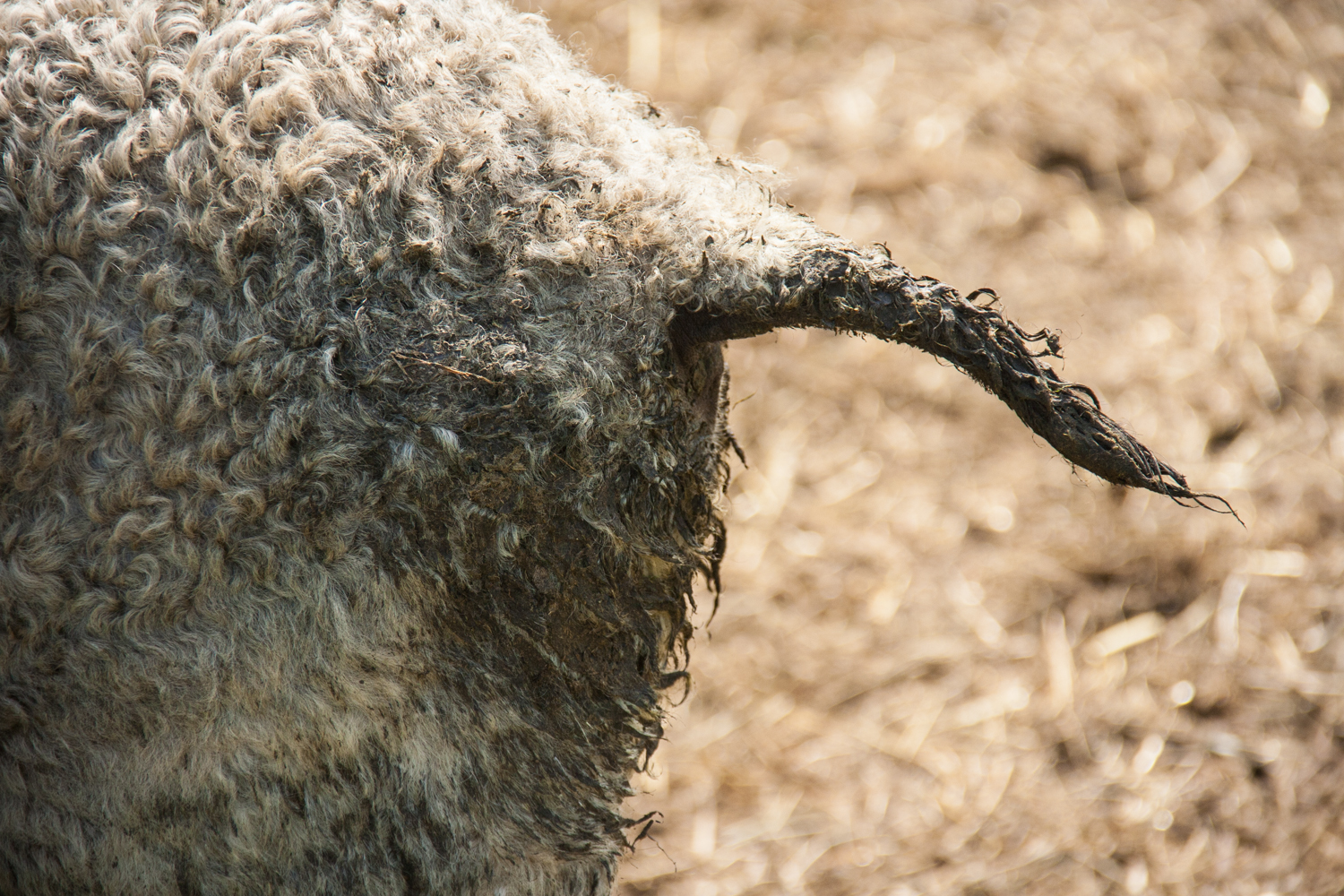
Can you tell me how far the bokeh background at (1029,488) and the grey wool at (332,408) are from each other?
2.65ft

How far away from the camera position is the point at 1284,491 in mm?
2193

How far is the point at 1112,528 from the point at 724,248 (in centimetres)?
159

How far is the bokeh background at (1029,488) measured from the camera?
6.07 ft

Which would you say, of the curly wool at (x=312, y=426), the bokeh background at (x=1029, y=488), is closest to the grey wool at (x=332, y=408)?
the curly wool at (x=312, y=426)

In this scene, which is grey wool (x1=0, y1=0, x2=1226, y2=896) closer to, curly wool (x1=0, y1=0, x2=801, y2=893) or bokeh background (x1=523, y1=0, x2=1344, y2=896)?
curly wool (x1=0, y1=0, x2=801, y2=893)

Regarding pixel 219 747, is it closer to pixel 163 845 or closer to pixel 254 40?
pixel 163 845

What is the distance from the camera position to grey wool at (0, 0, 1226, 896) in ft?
2.78

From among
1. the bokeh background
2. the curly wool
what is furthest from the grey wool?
the bokeh background

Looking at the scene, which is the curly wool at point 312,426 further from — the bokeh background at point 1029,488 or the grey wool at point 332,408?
the bokeh background at point 1029,488

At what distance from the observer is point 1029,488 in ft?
7.52

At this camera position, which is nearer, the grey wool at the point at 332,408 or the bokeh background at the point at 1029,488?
the grey wool at the point at 332,408

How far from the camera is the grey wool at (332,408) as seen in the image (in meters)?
0.85

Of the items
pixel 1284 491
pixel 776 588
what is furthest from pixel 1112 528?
pixel 776 588

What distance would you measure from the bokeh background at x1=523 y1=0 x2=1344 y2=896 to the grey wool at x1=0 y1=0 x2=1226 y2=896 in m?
0.81
